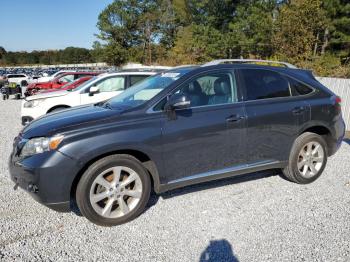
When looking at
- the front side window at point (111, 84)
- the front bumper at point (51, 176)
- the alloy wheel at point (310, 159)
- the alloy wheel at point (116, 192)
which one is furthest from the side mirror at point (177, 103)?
the front side window at point (111, 84)

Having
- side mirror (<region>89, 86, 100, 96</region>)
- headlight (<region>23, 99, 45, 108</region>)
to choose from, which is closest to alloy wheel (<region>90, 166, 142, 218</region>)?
side mirror (<region>89, 86, 100, 96</region>)

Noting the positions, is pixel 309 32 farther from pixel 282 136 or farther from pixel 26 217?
pixel 26 217

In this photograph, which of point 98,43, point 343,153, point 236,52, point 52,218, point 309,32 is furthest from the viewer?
point 98,43

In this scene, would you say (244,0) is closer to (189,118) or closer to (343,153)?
(343,153)

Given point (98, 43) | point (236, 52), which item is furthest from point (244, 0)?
point (98, 43)

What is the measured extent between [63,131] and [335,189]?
367 cm

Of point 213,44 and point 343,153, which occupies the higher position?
point 213,44

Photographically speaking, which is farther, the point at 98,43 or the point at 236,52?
the point at 98,43

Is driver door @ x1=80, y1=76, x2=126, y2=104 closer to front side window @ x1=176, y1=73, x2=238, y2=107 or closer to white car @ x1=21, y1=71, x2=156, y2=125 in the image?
white car @ x1=21, y1=71, x2=156, y2=125

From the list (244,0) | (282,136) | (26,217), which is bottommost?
(26,217)

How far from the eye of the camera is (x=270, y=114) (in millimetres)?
4281

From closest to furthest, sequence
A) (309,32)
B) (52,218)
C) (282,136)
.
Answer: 1. (52,218)
2. (282,136)
3. (309,32)

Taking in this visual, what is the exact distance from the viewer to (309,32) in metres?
14.8

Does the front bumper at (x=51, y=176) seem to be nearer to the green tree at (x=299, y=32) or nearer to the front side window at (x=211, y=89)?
the front side window at (x=211, y=89)
